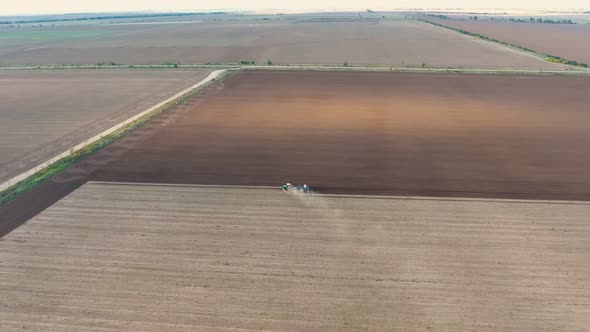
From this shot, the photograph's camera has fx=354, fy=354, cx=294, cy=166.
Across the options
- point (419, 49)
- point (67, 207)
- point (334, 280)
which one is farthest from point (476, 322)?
point (419, 49)

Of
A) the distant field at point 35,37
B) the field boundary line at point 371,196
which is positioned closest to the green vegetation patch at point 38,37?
the distant field at point 35,37

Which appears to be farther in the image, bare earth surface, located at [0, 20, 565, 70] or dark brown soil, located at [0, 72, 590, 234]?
bare earth surface, located at [0, 20, 565, 70]

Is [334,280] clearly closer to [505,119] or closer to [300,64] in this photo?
[505,119]

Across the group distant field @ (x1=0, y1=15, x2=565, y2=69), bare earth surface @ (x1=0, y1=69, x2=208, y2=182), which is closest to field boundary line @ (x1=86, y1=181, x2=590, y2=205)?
bare earth surface @ (x1=0, y1=69, x2=208, y2=182)

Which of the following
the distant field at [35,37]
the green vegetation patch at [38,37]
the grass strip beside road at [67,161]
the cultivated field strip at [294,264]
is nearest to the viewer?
the cultivated field strip at [294,264]

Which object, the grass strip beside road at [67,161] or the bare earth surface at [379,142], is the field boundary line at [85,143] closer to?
the grass strip beside road at [67,161]

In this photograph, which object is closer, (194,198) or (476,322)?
(476,322)

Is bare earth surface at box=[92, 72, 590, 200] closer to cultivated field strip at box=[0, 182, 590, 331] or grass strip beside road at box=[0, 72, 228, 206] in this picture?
grass strip beside road at box=[0, 72, 228, 206]
